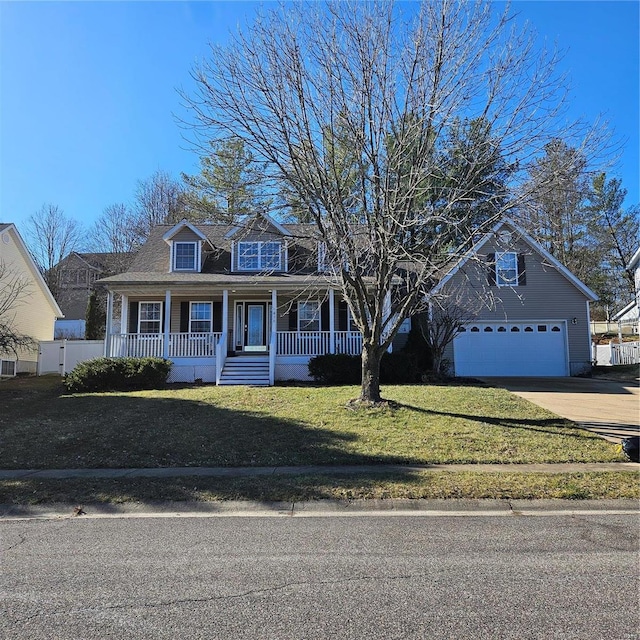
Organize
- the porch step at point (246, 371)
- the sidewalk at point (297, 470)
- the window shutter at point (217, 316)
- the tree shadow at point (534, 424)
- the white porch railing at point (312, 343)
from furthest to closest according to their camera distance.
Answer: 1. the window shutter at point (217, 316)
2. the white porch railing at point (312, 343)
3. the porch step at point (246, 371)
4. the tree shadow at point (534, 424)
5. the sidewalk at point (297, 470)

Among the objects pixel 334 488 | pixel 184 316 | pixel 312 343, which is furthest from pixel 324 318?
pixel 334 488

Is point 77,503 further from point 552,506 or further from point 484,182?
point 484,182

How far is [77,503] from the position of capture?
5781mm

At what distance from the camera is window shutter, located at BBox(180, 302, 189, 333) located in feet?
63.4

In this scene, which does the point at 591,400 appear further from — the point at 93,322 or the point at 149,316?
the point at 93,322

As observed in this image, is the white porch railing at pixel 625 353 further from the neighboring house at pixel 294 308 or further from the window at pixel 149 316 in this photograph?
the window at pixel 149 316

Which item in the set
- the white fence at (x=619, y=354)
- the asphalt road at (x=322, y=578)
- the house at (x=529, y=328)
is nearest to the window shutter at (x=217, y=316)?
the house at (x=529, y=328)

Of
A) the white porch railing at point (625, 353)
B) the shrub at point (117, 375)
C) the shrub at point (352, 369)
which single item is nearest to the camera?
the shrub at point (117, 375)

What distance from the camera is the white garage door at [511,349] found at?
19.7m

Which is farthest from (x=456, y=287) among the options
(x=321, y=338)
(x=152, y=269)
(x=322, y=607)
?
(x=322, y=607)

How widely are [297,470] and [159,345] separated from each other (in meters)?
11.2

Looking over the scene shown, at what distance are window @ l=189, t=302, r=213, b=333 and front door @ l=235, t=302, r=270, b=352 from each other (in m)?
1.16

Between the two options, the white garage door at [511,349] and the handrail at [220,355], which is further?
the white garage door at [511,349]

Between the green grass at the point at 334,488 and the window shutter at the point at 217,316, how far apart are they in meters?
A: 12.6
